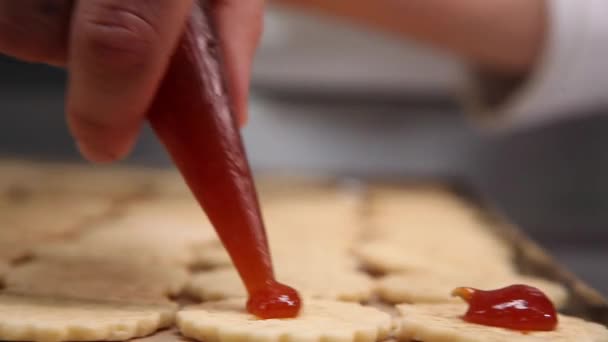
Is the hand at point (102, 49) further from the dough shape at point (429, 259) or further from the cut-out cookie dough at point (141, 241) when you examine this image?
the dough shape at point (429, 259)

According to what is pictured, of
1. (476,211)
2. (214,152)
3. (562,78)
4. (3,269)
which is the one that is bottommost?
(3,269)

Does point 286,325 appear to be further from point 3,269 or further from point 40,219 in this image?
point 40,219

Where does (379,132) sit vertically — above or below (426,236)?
above

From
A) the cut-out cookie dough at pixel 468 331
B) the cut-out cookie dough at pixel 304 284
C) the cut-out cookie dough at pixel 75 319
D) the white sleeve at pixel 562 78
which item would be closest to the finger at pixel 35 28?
the cut-out cookie dough at pixel 75 319

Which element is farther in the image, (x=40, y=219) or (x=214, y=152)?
(x=40, y=219)

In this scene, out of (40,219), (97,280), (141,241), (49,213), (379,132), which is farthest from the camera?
(379,132)

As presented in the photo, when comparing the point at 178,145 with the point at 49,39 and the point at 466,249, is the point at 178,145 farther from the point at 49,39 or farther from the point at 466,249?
the point at 466,249

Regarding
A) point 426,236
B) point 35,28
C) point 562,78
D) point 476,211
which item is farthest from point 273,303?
point 562,78

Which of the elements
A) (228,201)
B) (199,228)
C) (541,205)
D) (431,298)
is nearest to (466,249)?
(431,298)

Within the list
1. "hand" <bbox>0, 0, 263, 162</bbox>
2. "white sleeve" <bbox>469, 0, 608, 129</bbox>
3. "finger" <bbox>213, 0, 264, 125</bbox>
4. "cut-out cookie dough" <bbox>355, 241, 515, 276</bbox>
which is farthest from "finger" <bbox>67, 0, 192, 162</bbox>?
"white sleeve" <bbox>469, 0, 608, 129</bbox>
